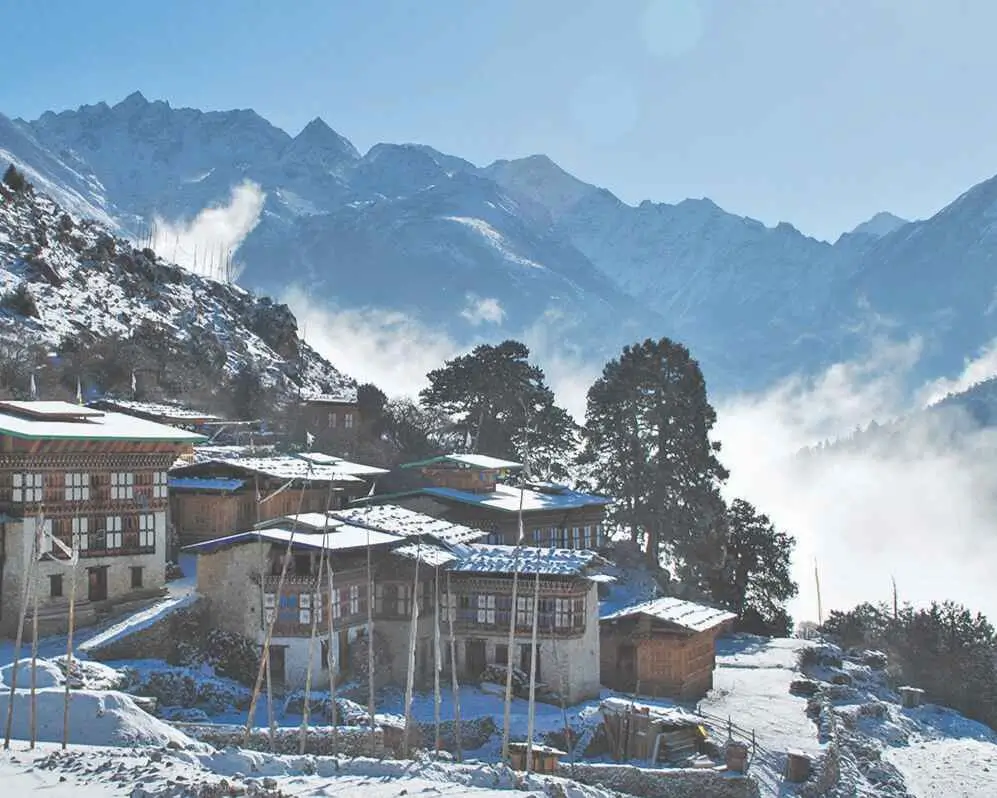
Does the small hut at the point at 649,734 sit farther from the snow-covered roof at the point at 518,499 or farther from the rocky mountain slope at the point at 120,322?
the rocky mountain slope at the point at 120,322

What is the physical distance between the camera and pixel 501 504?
54938 millimetres

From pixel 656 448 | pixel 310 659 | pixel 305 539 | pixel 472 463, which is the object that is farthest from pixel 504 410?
pixel 310 659

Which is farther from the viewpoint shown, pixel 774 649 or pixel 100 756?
pixel 774 649

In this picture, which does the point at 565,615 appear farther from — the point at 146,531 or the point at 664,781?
the point at 146,531

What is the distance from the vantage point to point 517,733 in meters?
36.9

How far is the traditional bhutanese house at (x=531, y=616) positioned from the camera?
137 feet

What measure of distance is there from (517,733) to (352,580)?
8447 mm

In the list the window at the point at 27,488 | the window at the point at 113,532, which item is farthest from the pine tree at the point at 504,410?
the window at the point at 27,488

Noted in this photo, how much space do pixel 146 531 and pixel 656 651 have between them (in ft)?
67.8

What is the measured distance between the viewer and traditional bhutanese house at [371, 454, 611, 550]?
5547 cm

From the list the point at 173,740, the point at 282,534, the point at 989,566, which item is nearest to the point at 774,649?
the point at 282,534

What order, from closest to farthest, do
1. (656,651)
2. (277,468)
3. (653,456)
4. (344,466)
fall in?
(656,651)
(277,468)
(344,466)
(653,456)

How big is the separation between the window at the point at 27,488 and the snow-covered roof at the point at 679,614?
2240 centimetres

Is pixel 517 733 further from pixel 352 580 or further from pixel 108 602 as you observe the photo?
pixel 108 602
